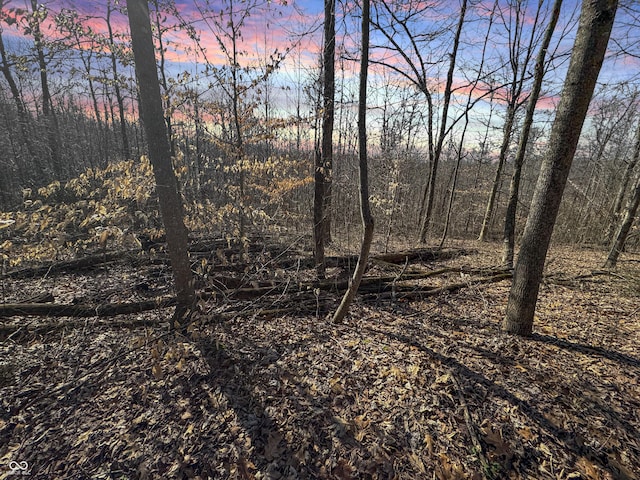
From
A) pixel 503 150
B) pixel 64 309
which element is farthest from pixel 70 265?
pixel 503 150

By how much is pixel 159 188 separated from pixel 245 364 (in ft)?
9.30

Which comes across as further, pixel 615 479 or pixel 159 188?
pixel 159 188

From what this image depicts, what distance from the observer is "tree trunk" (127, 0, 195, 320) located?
3.52 metres

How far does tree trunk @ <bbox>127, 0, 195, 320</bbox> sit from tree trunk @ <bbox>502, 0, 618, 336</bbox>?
5.07 m

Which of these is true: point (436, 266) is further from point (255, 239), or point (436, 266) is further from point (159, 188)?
point (159, 188)

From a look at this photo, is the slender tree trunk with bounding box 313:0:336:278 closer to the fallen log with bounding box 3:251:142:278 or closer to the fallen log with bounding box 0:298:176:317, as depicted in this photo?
the fallen log with bounding box 0:298:176:317

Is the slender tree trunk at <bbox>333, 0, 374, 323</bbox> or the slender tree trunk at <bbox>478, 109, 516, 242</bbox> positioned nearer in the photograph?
the slender tree trunk at <bbox>333, 0, 374, 323</bbox>

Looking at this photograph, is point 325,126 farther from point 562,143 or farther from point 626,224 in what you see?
point 626,224

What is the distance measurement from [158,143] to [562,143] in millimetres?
5264

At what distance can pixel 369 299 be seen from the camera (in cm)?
620

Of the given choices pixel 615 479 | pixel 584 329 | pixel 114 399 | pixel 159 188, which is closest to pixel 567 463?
pixel 615 479

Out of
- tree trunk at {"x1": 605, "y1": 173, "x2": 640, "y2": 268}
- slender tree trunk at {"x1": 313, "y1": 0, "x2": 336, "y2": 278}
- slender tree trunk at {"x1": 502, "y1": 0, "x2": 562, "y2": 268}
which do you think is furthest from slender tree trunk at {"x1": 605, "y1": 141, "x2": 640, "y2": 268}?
slender tree trunk at {"x1": 313, "y1": 0, "x2": 336, "y2": 278}

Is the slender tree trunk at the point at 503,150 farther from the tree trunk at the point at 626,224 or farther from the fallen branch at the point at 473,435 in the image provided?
the fallen branch at the point at 473,435

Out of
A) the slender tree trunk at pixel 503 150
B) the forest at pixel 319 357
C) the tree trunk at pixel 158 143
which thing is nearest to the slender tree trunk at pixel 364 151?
the forest at pixel 319 357
